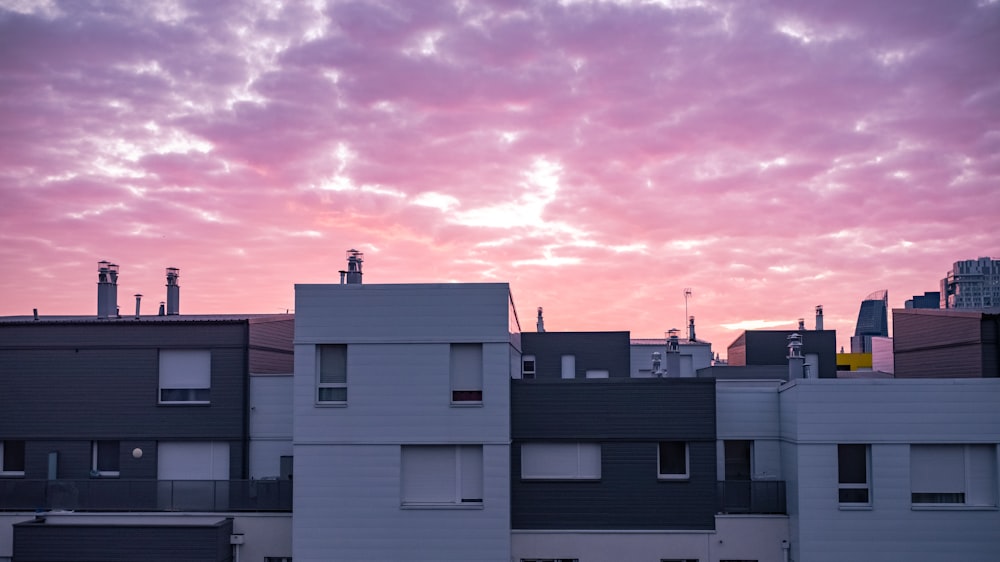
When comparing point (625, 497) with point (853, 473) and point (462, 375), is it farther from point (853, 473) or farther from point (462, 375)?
point (853, 473)

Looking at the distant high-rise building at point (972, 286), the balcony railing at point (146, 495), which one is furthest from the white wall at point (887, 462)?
the distant high-rise building at point (972, 286)

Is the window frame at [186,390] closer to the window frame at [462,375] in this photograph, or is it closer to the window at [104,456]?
the window at [104,456]

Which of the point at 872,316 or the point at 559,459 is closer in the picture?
the point at 559,459

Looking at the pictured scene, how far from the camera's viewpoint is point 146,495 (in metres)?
25.9

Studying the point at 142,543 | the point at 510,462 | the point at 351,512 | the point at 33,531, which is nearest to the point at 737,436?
the point at 510,462

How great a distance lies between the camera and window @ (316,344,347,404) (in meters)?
24.2

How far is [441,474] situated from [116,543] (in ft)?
28.4

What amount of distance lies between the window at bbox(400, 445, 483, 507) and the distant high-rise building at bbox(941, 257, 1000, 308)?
22718 mm

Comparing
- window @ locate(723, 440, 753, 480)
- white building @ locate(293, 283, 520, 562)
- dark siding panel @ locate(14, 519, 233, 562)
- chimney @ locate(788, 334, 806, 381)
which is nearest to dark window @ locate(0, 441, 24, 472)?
dark siding panel @ locate(14, 519, 233, 562)

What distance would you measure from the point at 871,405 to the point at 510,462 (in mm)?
9200

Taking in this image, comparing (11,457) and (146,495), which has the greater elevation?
(11,457)

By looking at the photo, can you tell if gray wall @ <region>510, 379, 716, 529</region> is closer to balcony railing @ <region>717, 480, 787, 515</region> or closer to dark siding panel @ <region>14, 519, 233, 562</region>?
balcony railing @ <region>717, 480, 787, 515</region>

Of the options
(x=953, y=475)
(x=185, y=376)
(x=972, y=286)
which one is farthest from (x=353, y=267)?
(x=972, y=286)

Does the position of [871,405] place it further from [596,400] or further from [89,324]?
[89,324]
